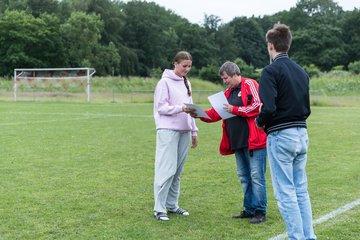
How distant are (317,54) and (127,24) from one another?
123 feet

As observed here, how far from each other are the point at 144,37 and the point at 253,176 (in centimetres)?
9966

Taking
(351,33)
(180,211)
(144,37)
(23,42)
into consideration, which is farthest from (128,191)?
(351,33)

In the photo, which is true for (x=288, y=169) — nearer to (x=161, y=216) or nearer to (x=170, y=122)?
(x=170, y=122)

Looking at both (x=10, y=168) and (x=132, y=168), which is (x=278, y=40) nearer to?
(x=132, y=168)

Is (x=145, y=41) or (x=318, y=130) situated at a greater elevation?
(x=145, y=41)

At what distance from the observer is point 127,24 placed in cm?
10488

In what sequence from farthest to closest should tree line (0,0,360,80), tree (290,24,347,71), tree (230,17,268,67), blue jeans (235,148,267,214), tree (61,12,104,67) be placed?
tree (230,17,268,67), tree (290,24,347,71), tree (61,12,104,67), tree line (0,0,360,80), blue jeans (235,148,267,214)

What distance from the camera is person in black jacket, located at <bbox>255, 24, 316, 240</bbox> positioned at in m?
4.57

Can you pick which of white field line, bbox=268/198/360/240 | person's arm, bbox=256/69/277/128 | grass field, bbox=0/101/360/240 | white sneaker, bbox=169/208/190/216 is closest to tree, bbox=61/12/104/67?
grass field, bbox=0/101/360/240

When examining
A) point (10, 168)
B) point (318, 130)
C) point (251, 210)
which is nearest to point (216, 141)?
point (318, 130)

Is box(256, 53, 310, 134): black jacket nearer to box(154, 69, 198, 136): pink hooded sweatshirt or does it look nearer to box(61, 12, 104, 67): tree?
box(154, 69, 198, 136): pink hooded sweatshirt

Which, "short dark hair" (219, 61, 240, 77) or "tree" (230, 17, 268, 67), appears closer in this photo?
"short dark hair" (219, 61, 240, 77)

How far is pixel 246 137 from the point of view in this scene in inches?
241

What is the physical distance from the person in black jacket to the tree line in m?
64.4
